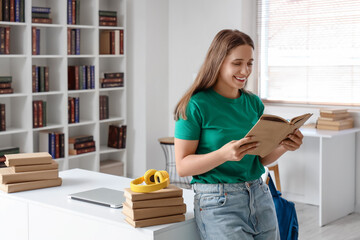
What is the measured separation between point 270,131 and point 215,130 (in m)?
0.21

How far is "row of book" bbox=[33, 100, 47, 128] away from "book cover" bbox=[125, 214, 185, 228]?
122 inches

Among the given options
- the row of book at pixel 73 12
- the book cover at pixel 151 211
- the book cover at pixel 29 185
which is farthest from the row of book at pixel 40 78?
the book cover at pixel 151 211

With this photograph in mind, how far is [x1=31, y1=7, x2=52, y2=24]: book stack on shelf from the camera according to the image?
16.2 ft

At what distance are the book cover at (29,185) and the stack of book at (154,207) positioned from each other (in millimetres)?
693

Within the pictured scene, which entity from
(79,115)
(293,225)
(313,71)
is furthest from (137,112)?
(293,225)

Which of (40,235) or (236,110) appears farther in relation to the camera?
(40,235)

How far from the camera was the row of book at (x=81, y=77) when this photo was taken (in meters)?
5.33

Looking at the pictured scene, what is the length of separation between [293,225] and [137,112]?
348 cm

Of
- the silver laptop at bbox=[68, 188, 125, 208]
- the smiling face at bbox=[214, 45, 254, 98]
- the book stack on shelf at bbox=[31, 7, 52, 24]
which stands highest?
the book stack on shelf at bbox=[31, 7, 52, 24]

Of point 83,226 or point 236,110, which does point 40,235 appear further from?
point 236,110

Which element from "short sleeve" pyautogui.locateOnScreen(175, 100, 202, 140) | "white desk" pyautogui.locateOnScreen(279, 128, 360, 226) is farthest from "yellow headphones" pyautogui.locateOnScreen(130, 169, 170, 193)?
"white desk" pyautogui.locateOnScreen(279, 128, 360, 226)

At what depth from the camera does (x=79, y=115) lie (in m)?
5.61

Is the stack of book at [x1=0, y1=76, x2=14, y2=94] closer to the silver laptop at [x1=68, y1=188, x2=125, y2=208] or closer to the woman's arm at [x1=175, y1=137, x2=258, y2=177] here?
the silver laptop at [x1=68, y1=188, x2=125, y2=208]

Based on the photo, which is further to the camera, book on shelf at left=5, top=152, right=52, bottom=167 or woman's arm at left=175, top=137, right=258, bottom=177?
book on shelf at left=5, top=152, right=52, bottom=167
